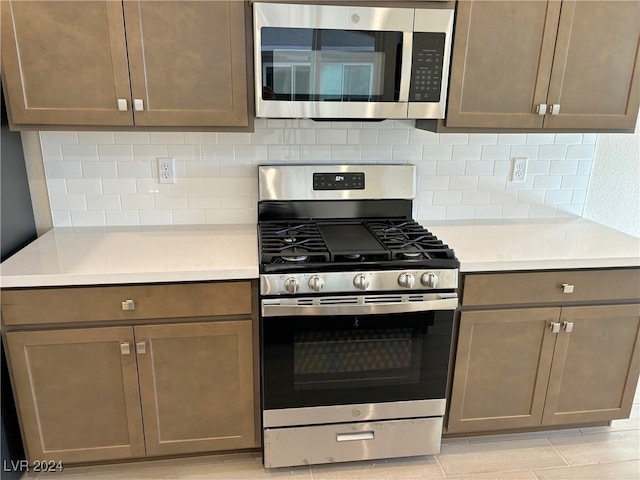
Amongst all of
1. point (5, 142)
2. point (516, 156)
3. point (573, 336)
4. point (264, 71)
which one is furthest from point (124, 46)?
point (573, 336)

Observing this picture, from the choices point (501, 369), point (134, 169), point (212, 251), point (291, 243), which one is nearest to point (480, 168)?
point (501, 369)

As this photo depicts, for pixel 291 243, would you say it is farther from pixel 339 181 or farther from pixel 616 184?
pixel 616 184

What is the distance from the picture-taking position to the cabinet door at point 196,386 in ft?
6.01

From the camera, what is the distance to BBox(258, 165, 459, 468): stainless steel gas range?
179 centimetres

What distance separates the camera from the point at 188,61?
1.81 metres

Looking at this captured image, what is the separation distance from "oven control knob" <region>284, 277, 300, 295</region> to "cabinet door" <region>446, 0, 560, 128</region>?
0.90m

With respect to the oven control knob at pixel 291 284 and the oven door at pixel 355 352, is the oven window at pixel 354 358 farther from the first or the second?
the oven control knob at pixel 291 284

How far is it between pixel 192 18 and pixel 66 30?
44 cm

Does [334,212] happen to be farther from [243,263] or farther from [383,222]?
[243,263]

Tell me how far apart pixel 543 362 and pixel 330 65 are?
1.49 m

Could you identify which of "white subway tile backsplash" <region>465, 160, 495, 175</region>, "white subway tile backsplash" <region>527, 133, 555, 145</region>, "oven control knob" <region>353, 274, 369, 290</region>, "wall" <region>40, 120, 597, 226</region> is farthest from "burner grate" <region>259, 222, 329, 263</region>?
"white subway tile backsplash" <region>527, 133, 555, 145</region>

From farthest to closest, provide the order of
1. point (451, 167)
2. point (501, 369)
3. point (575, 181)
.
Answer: point (575, 181)
point (451, 167)
point (501, 369)

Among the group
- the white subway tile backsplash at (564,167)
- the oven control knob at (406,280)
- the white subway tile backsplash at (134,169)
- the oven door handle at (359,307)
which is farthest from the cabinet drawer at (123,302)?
the white subway tile backsplash at (564,167)

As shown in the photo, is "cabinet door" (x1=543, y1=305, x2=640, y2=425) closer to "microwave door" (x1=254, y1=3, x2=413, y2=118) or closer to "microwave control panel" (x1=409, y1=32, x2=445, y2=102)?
"microwave control panel" (x1=409, y1=32, x2=445, y2=102)
